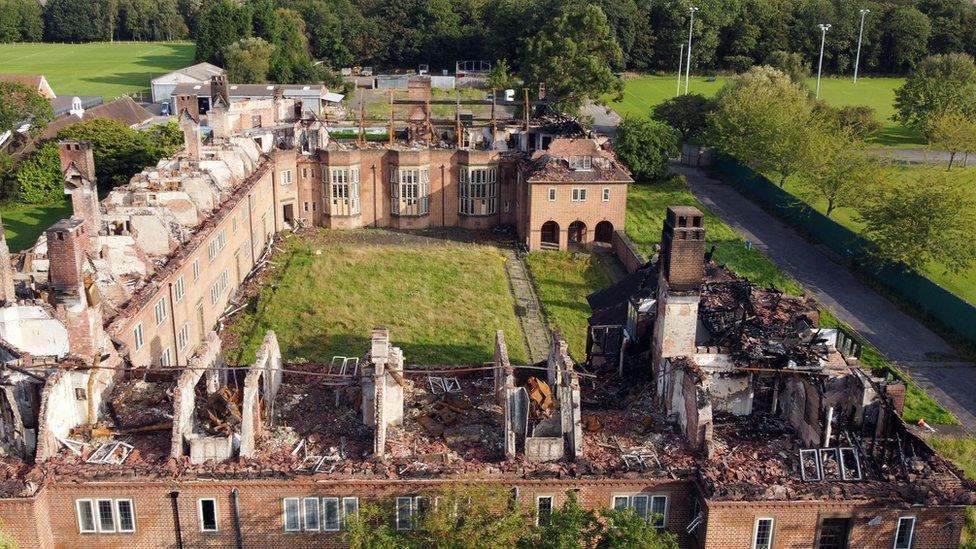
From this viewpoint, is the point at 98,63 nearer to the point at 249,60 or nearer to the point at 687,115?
the point at 249,60

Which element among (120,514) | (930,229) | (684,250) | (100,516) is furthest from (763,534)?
(930,229)

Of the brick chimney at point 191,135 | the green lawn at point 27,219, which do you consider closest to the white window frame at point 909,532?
the brick chimney at point 191,135

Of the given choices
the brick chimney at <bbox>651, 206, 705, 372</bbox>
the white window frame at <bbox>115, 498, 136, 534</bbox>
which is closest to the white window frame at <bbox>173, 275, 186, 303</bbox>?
the white window frame at <bbox>115, 498, 136, 534</bbox>

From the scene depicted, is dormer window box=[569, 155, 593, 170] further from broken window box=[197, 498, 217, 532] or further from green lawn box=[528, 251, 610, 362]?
broken window box=[197, 498, 217, 532]

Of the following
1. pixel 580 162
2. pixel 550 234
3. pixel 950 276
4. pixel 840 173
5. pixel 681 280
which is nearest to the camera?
pixel 681 280

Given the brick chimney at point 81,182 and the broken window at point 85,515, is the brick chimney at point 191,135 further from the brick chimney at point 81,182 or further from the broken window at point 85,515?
the broken window at point 85,515

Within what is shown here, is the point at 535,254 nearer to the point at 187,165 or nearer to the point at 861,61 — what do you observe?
the point at 187,165
